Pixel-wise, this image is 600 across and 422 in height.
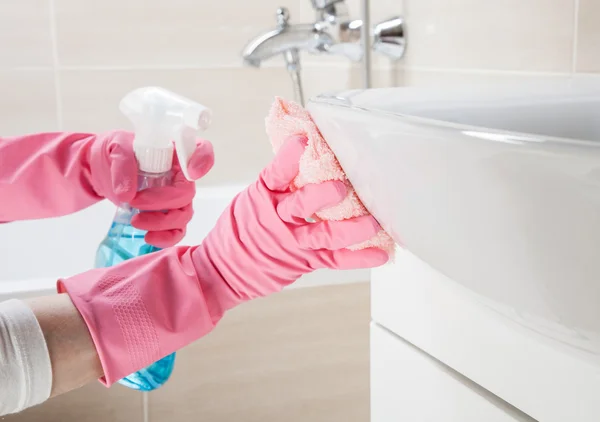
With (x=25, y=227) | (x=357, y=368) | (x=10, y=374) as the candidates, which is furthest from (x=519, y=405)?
(x=25, y=227)

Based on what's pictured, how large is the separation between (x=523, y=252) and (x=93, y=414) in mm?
676

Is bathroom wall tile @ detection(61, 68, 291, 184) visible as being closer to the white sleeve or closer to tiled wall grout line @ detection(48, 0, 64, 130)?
tiled wall grout line @ detection(48, 0, 64, 130)

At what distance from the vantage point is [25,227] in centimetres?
144

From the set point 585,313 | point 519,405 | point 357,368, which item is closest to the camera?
point 585,313

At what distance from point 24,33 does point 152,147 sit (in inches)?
36.8

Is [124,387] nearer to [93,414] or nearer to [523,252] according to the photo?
[93,414]

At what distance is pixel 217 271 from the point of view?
572mm

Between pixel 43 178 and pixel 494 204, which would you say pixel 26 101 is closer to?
pixel 43 178

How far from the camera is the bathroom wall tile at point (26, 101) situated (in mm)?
1455

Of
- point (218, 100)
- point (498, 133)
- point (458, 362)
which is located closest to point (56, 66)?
point (218, 100)

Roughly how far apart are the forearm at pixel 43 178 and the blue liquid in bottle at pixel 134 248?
7cm

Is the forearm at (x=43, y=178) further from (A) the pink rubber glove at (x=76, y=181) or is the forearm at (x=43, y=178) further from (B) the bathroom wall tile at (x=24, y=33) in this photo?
(B) the bathroom wall tile at (x=24, y=33)

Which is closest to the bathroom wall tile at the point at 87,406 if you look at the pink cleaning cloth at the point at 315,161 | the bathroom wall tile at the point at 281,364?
the bathroom wall tile at the point at 281,364

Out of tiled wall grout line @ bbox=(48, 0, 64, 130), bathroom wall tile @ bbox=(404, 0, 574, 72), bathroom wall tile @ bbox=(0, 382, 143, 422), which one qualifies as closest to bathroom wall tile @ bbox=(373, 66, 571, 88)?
bathroom wall tile @ bbox=(404, 0, 574, 72)
